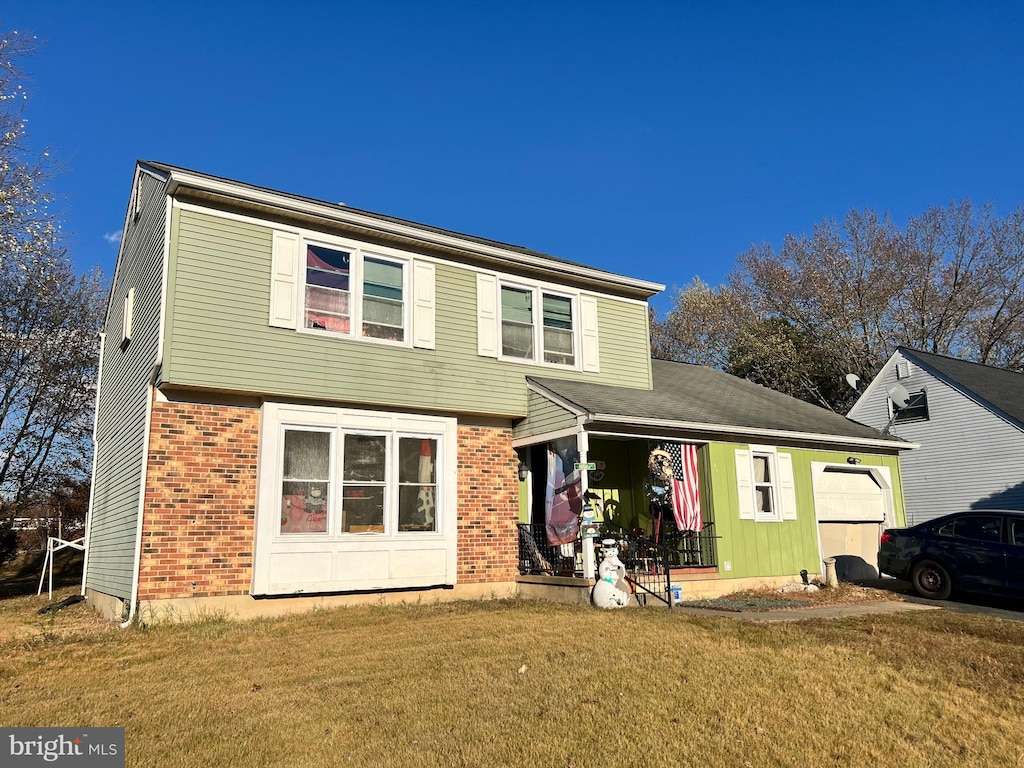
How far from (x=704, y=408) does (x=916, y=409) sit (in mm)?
12767

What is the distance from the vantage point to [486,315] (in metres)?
12.8

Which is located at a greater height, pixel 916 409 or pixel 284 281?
pixel 284 281

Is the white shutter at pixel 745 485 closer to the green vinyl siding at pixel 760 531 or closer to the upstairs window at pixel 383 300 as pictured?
the green vinyl siding at pixel 760 531

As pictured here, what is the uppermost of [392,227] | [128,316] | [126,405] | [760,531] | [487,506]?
[392,227]

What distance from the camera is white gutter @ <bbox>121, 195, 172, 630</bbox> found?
30.8 ft

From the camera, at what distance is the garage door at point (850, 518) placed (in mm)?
14289

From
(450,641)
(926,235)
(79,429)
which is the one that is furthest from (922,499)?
(79,429)

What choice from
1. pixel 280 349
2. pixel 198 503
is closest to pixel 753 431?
pixel 280 349

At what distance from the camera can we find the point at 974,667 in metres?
6.71

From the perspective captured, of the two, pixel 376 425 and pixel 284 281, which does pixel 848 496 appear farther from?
pixel 284 281

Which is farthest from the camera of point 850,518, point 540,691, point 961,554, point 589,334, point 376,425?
point 850,518

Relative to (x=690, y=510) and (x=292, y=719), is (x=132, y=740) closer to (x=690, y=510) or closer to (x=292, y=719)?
(x=292, y=719)

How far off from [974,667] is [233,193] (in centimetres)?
1030

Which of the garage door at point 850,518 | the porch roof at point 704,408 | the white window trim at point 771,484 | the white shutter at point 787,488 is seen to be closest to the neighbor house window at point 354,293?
the porch roof at point 704,408
